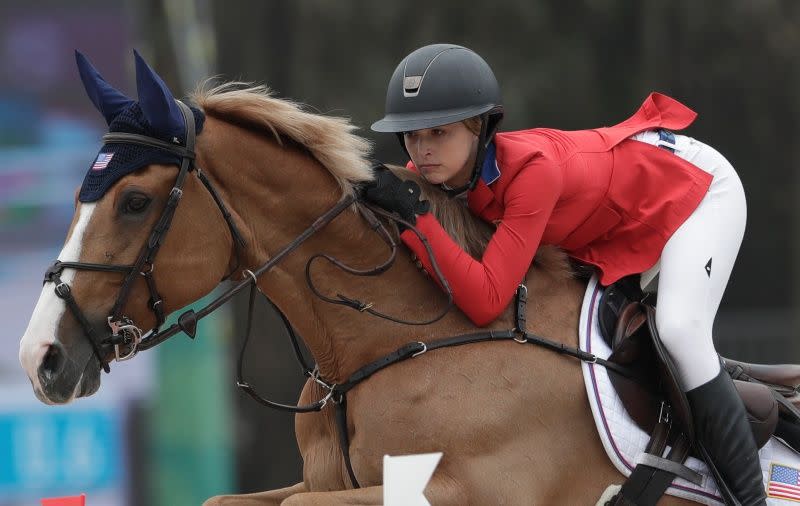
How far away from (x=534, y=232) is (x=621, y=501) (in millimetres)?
939

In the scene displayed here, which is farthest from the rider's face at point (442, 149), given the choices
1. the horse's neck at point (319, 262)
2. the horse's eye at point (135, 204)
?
the horse's eye at point (135, 204)

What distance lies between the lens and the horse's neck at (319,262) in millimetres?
3797

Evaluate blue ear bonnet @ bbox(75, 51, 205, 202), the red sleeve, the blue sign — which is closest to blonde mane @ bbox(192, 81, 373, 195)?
blue ear bonnet @ bbox(75, 51, 205, 202)

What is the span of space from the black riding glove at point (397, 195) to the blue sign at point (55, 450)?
420 centimetres

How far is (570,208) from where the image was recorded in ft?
13.1

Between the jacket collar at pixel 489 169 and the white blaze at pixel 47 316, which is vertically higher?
the jacket collar at pixel 489 169

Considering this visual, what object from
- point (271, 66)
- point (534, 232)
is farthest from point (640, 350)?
point (271, 66)

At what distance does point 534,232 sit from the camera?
3812 mm

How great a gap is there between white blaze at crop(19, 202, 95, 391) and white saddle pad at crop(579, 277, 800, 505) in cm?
169

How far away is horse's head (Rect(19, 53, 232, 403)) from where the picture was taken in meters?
3.43

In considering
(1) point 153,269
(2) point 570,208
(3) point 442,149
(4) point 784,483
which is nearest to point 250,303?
(1) point 153,269

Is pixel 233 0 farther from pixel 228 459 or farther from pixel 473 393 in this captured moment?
pixel 473 393

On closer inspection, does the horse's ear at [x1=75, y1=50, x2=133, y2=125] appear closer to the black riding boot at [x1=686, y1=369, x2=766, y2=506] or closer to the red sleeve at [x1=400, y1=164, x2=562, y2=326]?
the red sleeve at [x1=400, y1=164, x2=562, y2=326]

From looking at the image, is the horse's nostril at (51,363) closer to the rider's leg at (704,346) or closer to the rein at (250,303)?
the rein at (250,303)
